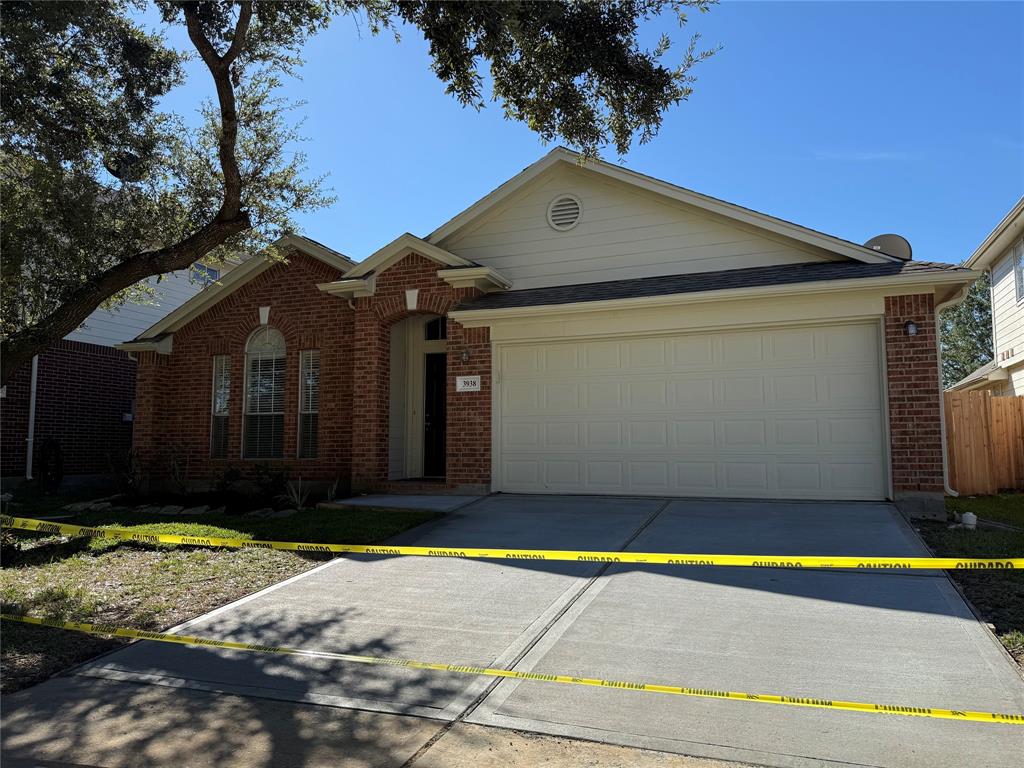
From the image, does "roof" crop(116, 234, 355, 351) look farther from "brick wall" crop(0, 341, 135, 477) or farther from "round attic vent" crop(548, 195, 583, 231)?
"round attic vent" crop(548, 195, 583, 231)

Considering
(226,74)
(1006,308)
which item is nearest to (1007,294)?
(1006,308)

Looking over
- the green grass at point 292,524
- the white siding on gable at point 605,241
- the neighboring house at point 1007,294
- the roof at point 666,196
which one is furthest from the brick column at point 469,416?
the neighboring house at point 1007,294

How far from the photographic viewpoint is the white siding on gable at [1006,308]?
16000 mm

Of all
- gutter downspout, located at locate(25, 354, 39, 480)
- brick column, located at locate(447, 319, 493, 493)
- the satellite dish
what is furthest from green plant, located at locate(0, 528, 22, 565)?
the satellite dish

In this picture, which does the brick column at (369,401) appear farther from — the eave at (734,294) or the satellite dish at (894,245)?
the satellite dish at (894,245)

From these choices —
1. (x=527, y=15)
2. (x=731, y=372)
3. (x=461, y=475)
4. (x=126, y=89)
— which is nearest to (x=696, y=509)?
(x=731, y=372)

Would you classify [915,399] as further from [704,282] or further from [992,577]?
[992,577]

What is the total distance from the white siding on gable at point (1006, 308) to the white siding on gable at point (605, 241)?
907 centimetres

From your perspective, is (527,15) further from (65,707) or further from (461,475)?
(461,475)

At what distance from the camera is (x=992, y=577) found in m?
5.89

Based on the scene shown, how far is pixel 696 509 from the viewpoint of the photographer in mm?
8938

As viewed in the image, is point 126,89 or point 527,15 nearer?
point 527,15

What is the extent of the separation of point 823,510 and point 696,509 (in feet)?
4.89

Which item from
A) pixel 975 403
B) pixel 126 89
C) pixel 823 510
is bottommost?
pixel 823 510
